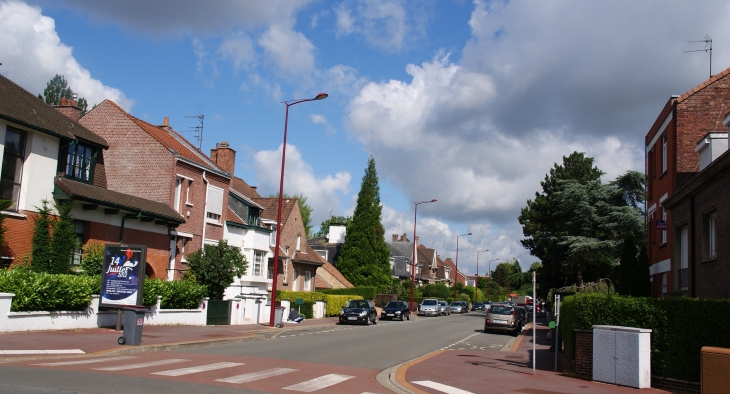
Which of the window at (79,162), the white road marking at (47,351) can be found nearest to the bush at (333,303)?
the window at (79,162)

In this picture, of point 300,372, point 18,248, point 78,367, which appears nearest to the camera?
point 78,367

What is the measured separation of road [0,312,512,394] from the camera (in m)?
10.2

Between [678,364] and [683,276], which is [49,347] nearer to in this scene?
[678,364]

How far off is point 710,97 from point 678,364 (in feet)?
48.4

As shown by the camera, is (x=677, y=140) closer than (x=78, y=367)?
No

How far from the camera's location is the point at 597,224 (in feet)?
139

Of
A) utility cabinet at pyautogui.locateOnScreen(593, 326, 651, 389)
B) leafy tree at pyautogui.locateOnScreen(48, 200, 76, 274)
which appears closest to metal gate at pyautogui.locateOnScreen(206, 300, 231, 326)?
leafy tree at pyautogui.locateOnScreen(48, 200, 76, 274)

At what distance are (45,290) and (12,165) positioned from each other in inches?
243

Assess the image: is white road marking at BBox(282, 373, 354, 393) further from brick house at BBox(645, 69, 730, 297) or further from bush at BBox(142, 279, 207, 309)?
brick house at BBox(645, 69, 730, 297)

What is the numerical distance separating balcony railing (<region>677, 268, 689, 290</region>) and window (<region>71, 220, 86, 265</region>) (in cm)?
2171

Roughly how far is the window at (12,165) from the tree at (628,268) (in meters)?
22.3

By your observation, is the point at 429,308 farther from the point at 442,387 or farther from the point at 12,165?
the point at 442,387

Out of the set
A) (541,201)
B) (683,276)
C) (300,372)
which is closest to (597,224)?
(541,201)

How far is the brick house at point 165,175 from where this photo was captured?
3147 cm
